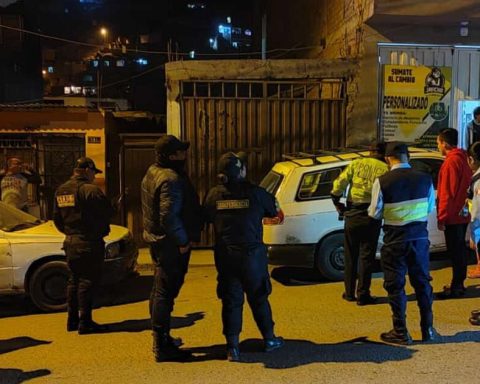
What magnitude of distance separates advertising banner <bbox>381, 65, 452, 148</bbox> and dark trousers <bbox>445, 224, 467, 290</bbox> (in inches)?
170

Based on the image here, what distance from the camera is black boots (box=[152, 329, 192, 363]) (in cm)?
479

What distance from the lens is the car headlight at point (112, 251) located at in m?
7.04

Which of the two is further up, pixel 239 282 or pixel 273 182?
pixel 273 182

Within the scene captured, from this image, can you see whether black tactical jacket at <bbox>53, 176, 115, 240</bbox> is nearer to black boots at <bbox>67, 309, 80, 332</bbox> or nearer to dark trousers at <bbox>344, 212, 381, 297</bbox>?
black boots at <bbox>67, 309, 80, 332</bbox>

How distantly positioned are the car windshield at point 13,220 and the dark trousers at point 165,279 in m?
3.14

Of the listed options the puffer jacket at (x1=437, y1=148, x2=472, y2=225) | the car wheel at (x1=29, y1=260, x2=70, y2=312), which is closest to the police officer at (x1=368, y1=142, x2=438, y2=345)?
the puffer jacket at (x1=437, y1=148, x2=472, y2=225)

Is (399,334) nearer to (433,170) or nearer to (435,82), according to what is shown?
(433,170)

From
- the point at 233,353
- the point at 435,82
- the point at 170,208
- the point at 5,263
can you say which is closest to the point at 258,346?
the point at 233,353

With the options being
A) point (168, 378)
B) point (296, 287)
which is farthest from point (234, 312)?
point (296, 287)

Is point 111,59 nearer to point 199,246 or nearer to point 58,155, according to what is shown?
point 58,155

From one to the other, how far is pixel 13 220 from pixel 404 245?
4.99 metres

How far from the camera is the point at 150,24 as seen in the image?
Answer: 156ft

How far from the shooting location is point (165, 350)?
480 centimetres

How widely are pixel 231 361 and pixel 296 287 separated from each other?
2742 mm
